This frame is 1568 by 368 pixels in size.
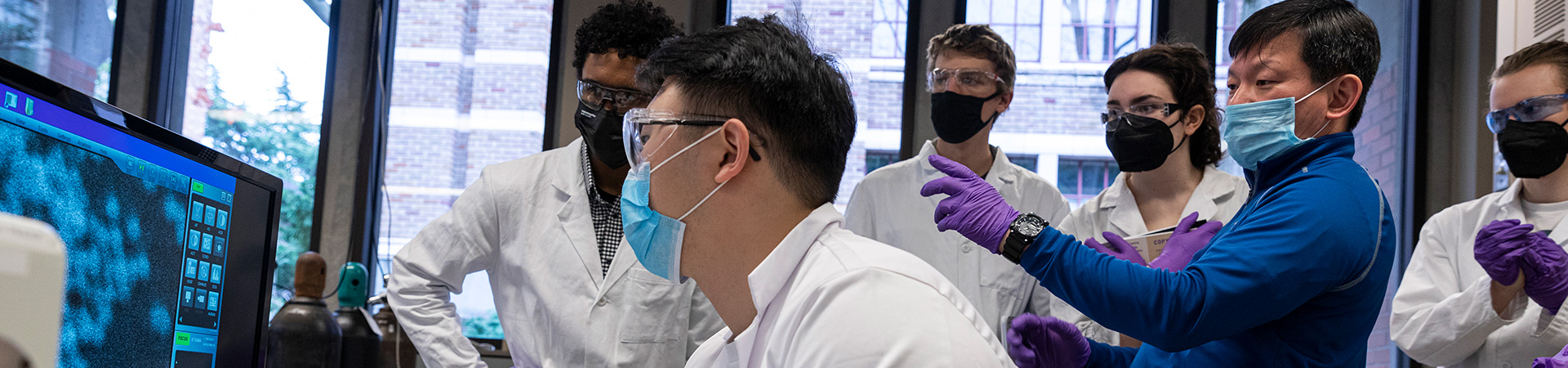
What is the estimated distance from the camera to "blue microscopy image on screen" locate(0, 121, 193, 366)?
3.06 ft

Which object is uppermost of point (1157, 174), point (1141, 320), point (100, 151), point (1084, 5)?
point (1084, 5)

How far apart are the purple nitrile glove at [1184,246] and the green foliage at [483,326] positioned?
2.88m

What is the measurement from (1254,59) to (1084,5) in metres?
2.54

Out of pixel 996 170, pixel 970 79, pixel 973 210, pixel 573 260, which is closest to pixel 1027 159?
pixel 996 170

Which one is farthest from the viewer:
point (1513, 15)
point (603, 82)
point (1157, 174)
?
point (1513, 15)

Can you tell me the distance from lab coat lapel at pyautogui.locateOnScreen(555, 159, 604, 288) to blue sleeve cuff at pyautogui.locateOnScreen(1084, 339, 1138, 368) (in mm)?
1087

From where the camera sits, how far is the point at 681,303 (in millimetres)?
2254

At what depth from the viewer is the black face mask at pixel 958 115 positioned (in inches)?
107

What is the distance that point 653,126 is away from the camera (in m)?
1.38

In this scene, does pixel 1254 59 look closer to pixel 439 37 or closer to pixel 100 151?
pixel 100 151

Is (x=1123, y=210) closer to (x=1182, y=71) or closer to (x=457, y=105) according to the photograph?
(x=1182, y=71)

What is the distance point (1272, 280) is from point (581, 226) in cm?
150

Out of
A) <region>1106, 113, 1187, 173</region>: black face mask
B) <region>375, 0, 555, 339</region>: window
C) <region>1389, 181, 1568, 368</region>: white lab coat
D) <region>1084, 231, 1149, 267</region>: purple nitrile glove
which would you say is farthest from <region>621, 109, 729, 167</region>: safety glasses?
<region>375, 0, 555, 339</region>: window

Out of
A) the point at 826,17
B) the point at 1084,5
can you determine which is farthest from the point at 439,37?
the point at 1084,5
